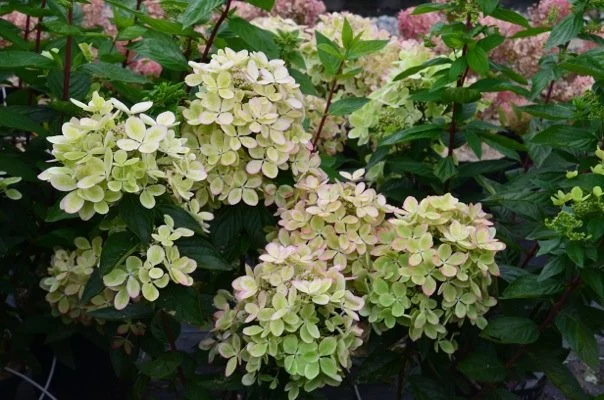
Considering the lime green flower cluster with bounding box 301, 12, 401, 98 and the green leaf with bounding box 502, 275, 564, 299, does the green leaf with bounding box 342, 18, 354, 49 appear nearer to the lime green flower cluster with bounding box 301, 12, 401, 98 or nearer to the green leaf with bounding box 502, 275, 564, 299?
the lime green flower cluster with bounding box 301, 12, 401, 98

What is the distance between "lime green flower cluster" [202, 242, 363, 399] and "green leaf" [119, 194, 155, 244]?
6.7 inches

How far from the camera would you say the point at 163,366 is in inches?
53.1

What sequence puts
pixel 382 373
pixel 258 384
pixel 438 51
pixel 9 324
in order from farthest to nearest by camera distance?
pixel 438 51
pixel 9 324
pixel 382 373
pixel 258 384

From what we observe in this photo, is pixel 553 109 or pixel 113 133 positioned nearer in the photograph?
pixel 113 133

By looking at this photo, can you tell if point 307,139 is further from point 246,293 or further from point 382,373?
point 382,373

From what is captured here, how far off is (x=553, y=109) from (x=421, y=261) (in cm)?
41

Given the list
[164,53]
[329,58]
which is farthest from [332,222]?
[329,58]

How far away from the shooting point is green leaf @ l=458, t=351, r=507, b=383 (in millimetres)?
1411

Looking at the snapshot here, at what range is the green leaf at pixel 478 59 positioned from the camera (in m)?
1.55

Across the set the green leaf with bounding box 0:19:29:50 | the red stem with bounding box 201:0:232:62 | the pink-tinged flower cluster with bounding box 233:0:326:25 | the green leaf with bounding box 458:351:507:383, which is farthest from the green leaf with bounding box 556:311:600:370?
the pink-tinged flower cluster with bounding box 233:0:326:25

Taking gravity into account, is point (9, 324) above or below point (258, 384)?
below

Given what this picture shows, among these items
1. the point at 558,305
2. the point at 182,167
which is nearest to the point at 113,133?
the point at 182,167

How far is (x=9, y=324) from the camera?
1691mm

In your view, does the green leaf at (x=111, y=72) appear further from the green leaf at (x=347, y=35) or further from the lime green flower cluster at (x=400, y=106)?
the lime green flower cluster at (x=400, y=106)
